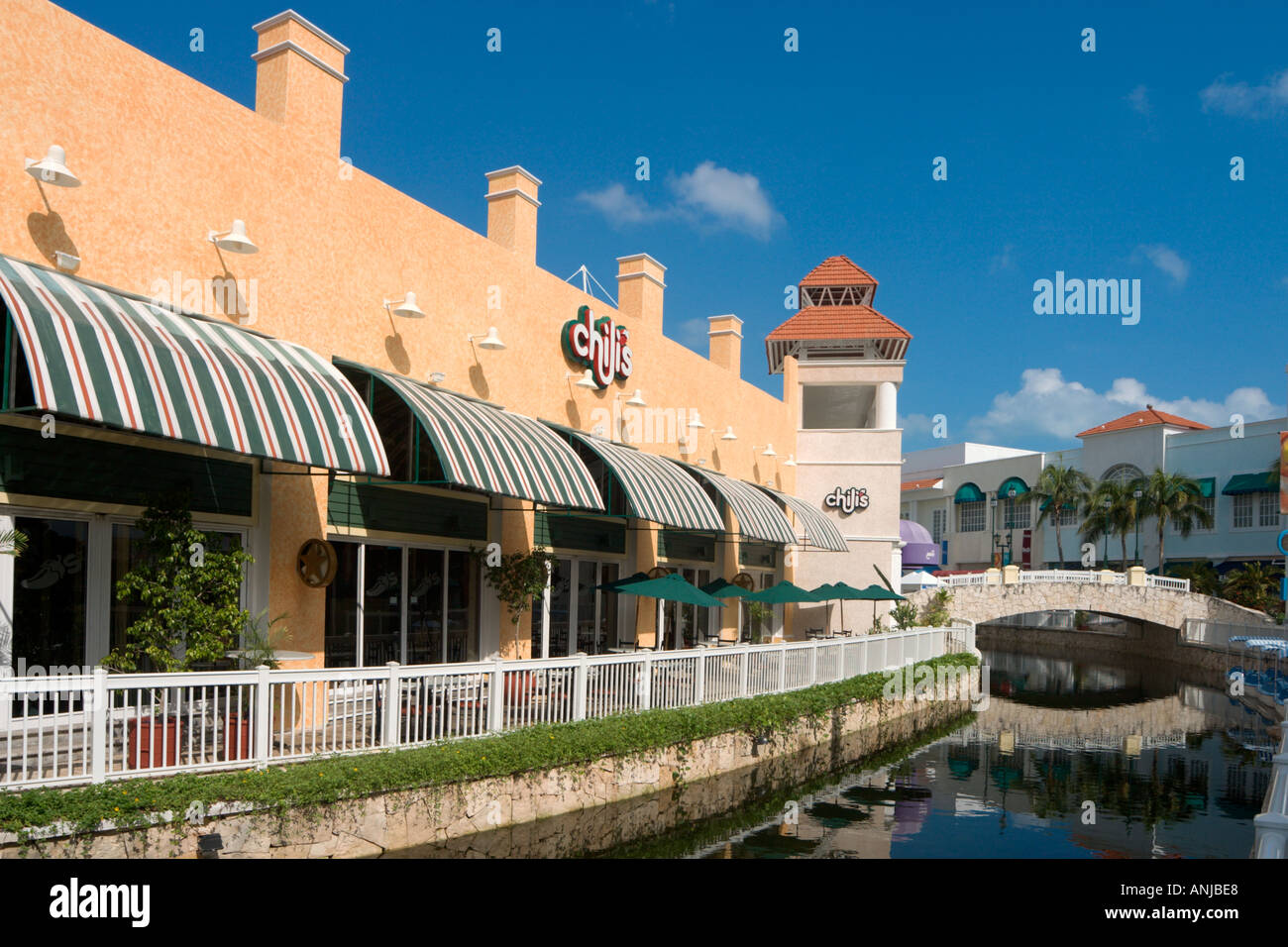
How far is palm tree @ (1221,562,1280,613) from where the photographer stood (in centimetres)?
4162

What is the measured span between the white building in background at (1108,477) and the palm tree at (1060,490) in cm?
130

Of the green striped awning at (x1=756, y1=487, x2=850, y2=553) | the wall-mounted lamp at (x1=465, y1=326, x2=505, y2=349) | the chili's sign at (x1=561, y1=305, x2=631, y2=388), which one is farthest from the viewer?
the green striped awning at (x1=756, y1=487, x2=850, y2=553)

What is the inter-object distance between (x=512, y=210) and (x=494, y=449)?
581 cm

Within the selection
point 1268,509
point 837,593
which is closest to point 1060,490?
point 1268,509

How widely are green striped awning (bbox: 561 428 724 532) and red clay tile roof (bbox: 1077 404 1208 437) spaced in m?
45.1

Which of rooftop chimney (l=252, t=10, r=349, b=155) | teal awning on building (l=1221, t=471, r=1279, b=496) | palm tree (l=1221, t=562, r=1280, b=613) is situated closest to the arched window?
teal awning on building (l=1221, t=471, r=1279, b=496)

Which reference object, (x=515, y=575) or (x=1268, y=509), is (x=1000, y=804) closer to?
(x=515, y=575)

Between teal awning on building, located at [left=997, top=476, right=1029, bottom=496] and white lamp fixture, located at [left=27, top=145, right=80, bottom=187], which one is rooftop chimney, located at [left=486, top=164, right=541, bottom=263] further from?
teal awning on building, located at [left=997, top=476, right=1029, bottom=496]

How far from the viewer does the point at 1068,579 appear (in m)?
41.5
